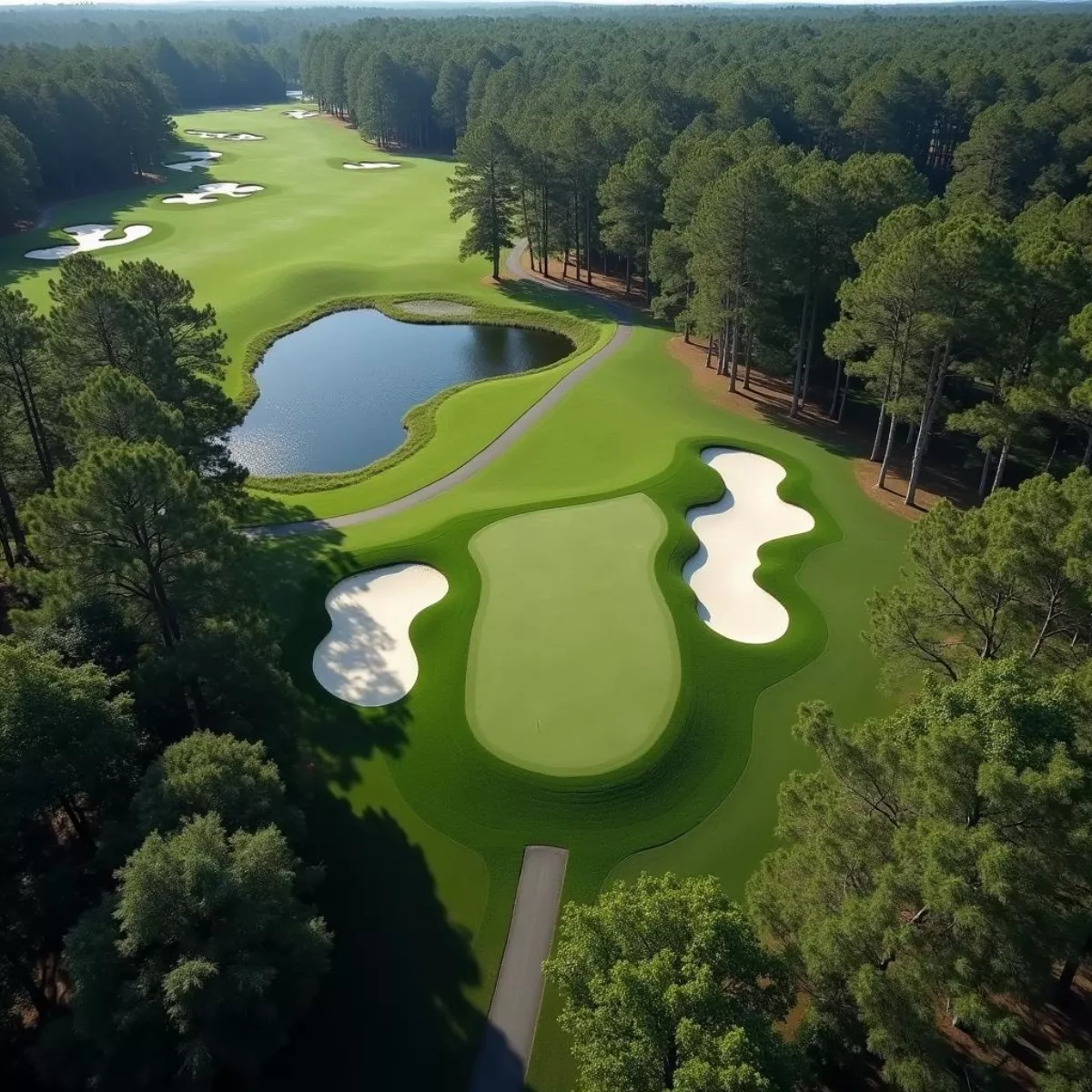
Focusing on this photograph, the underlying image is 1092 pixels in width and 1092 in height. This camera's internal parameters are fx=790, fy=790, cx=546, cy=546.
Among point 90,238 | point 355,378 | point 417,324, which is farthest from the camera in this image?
point 90,238

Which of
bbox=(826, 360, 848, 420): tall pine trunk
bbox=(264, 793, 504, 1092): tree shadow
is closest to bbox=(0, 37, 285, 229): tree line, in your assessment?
bbox=(826, 360, 848, 420): tall pine trunk

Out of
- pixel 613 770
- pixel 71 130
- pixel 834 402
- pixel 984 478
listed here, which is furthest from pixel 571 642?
pixel 71 130

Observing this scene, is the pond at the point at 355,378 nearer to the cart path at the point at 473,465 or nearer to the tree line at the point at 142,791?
the cart path at the point at 473,465

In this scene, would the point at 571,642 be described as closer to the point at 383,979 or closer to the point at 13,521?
the point at 383,979

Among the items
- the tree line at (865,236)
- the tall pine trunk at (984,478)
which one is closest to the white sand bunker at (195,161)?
the tree line at (865,236)

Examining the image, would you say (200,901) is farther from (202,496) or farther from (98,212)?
(98,212)

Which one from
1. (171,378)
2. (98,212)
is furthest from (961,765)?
(98,212)

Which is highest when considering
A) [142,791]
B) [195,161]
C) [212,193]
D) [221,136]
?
[221,136]
